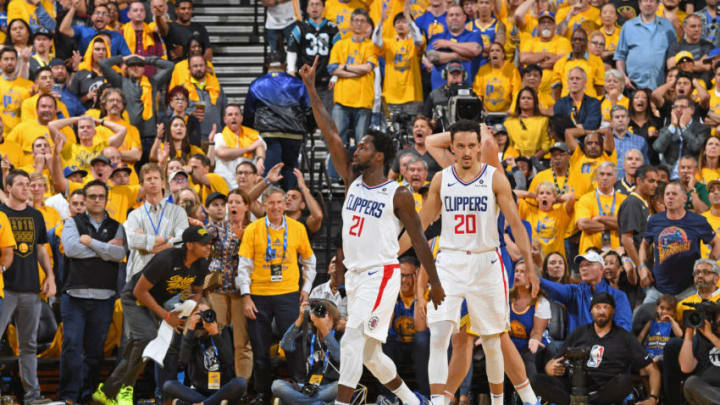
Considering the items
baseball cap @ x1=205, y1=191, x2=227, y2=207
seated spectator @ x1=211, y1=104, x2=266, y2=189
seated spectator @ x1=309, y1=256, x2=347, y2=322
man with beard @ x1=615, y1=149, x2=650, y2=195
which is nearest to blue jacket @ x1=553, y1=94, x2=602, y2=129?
man with beard @ x1=615, y1=149, x2=650, y2=195

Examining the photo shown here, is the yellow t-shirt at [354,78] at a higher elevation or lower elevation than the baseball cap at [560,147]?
higher

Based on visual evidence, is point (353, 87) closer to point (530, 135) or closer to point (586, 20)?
point (530, 135)

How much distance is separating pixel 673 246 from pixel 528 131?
3.24 m

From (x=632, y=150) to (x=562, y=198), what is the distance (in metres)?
1.23

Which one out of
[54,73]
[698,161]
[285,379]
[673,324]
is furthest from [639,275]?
[54,73]

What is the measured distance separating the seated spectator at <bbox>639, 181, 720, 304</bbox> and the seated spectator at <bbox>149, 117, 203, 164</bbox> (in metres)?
5.55

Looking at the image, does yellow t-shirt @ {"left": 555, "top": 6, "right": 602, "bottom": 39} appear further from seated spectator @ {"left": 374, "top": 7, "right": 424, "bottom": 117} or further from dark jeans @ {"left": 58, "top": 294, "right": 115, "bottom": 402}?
dark jeans @ {"left": 58, "top": 294, "right": 115, "bottom": 402}

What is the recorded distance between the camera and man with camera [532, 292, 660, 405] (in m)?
11.2

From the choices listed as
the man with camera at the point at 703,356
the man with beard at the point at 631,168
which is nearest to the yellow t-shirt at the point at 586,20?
the man with beard at the point at 631,168

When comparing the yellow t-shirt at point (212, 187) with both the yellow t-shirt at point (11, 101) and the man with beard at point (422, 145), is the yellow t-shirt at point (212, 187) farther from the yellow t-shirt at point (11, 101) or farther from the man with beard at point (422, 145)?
the yellow t-shirt at point (11, 101)

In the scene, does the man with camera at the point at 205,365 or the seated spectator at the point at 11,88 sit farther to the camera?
the seated spectator at the point at 11,88

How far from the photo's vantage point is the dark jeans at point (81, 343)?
11164mm

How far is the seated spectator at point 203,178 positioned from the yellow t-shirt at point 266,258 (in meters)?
1.69

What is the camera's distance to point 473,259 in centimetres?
873
